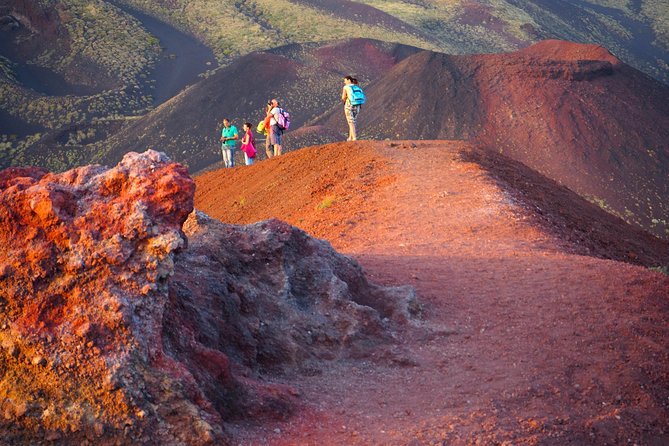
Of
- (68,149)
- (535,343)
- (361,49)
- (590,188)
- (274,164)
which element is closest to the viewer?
(535,343)

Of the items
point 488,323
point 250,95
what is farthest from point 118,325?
point 250,95

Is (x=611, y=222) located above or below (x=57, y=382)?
below

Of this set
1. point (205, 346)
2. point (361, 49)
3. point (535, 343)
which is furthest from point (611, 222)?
point (361, 49)

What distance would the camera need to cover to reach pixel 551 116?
32156mm

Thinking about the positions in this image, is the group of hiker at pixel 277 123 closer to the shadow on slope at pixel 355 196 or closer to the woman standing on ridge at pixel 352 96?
the woman standing on ridge at pixel 352 96

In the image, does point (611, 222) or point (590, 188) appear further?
point (590, 188)

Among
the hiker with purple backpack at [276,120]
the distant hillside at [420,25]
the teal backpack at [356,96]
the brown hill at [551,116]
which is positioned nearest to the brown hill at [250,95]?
the brown hill at [551,116]

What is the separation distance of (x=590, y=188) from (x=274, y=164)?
13.2 meters

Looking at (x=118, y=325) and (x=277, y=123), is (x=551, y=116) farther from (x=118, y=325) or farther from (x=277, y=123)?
(x=118, y=325)

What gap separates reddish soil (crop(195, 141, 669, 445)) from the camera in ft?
20.2

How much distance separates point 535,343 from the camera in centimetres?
805

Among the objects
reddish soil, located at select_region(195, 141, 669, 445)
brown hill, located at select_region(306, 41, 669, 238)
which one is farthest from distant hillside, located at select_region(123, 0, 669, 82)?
reddish soil, located at select_region(195, 141, 669, 445)

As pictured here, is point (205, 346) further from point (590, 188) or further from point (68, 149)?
point (68, 149)

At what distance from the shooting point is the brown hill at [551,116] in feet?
95.7
